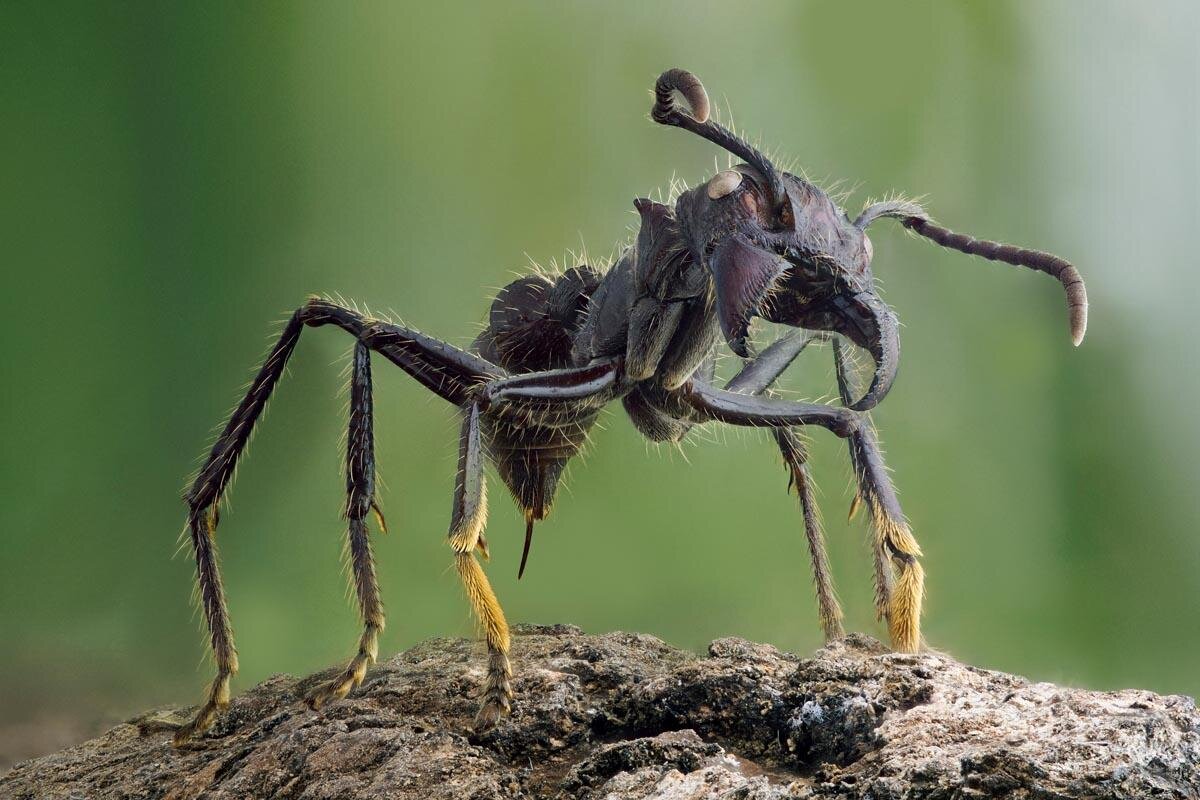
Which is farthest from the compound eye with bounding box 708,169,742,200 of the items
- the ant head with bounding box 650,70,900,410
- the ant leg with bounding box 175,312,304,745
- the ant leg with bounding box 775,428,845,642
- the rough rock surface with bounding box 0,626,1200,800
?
the ant leg with bounding box 175,312,304,745

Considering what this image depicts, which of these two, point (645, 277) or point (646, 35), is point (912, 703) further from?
point (646, 35)

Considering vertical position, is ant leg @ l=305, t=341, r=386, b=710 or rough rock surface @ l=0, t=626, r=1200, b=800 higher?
ant leg @ l=305, t=341, r=386, b=710

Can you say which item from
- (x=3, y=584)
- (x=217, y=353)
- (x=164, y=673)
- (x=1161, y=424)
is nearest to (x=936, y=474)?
(x=1161, y=424)

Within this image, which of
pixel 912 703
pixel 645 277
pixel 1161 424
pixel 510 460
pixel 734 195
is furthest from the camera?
pixel 1161 424

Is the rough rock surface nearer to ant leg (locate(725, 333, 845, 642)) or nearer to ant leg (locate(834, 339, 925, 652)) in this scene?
ant leg (locate(834, 339, 925, 652))

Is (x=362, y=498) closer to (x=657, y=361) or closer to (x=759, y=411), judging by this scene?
(x=657, y=361)

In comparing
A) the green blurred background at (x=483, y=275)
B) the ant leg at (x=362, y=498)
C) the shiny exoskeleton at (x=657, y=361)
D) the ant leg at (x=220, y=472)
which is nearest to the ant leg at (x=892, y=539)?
the shiny exoskeleton at (x=657, y=361)

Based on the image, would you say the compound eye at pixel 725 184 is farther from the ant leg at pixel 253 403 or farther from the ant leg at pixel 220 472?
the ant leg at pixel 220 472
